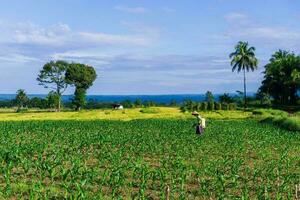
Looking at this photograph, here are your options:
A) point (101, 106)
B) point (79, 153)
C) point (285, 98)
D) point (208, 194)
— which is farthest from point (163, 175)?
point (101, 106)

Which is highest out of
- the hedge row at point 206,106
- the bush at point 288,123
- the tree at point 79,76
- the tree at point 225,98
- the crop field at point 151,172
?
the tree at point 79,76

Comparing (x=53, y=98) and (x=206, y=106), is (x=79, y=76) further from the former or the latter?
(x=206, y=106)

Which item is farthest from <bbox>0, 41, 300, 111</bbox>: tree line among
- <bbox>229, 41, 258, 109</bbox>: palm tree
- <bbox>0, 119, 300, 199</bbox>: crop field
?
<bbox>0, 119, 300, 199</bbox>: crop field

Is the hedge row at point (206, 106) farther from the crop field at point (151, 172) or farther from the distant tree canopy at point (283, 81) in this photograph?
the crop field at point (151, 172)

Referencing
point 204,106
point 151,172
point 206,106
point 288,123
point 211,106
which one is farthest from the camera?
point 211,106

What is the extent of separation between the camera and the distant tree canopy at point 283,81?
90125 mm

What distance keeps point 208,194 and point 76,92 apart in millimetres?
87349

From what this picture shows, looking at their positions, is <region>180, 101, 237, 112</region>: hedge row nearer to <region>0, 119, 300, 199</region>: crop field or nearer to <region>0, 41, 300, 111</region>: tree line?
<region>0, 41, 300, 111</region>: tree line

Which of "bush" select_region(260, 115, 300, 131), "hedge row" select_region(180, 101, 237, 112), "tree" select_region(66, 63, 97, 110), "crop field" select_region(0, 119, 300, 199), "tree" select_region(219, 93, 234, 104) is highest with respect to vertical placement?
"tree" select_region(66, 63, 97, 110)

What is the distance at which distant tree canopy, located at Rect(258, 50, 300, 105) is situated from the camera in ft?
296

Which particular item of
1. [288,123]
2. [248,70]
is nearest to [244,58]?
[248,70]

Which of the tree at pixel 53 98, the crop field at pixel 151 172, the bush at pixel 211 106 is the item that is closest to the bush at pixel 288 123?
the crop field at pixel 151 172

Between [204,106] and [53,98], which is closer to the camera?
[204,106]

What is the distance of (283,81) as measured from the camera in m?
91.9
